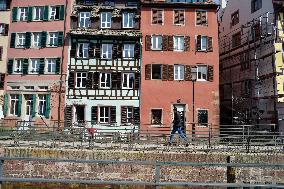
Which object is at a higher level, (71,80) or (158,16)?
(158,16)

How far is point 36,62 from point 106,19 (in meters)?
7.86

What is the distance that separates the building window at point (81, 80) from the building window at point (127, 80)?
11.8ft

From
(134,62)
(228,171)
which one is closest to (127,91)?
(134,62)

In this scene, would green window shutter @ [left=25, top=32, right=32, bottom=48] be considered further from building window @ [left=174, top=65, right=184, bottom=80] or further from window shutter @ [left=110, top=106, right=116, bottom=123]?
building window @ [left=174, top=65, right=184, bottom=80]

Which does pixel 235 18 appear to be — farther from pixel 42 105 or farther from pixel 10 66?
pixel 10 66

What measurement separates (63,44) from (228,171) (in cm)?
2290

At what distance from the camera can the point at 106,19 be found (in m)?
35.9

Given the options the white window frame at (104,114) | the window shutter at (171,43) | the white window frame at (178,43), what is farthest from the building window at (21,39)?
the white window frame at (178,43)

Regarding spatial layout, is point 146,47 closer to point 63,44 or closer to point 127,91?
point 127,91

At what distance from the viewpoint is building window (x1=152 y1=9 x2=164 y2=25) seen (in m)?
35.1

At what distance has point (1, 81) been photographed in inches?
1425

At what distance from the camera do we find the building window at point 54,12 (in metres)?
36.4

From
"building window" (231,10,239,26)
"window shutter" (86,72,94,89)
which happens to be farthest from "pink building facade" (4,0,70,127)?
"building window" (231,10,239,26)

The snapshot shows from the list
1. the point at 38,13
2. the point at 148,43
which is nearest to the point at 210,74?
the point at 148,43
